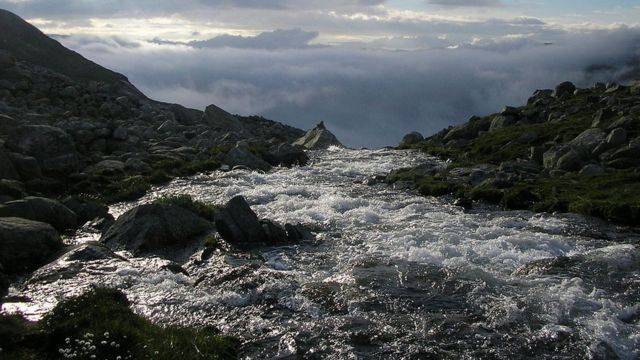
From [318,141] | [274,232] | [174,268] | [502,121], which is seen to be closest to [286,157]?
[318,141]

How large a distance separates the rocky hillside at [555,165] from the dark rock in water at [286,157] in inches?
554

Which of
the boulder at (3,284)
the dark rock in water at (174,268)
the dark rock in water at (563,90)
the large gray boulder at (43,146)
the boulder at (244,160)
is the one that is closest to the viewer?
the boulder at (3,284)

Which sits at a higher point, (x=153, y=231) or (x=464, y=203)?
(x=153, y=231)

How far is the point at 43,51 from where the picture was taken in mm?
115250

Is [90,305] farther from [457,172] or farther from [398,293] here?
[457,172]

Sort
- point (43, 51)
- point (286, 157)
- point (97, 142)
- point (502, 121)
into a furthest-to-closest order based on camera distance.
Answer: point (43, 51), point (502, 121), point (286, 157), point (97, 142)

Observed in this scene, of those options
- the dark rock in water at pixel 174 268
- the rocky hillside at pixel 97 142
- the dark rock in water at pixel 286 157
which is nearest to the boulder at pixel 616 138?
the dark rock in water at pixel 286 157

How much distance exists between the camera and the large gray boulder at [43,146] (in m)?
40.0

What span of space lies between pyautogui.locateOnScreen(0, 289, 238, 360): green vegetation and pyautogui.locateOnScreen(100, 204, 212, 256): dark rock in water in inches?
330

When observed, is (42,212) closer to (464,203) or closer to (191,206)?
(191,206)

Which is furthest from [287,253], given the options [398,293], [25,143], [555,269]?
[25,143]

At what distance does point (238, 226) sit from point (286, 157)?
3153cm

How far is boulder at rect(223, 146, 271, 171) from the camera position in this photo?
51906 millimetres

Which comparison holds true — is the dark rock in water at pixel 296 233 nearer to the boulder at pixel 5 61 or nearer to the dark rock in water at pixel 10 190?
the dark rock in water at pixel 10 190
